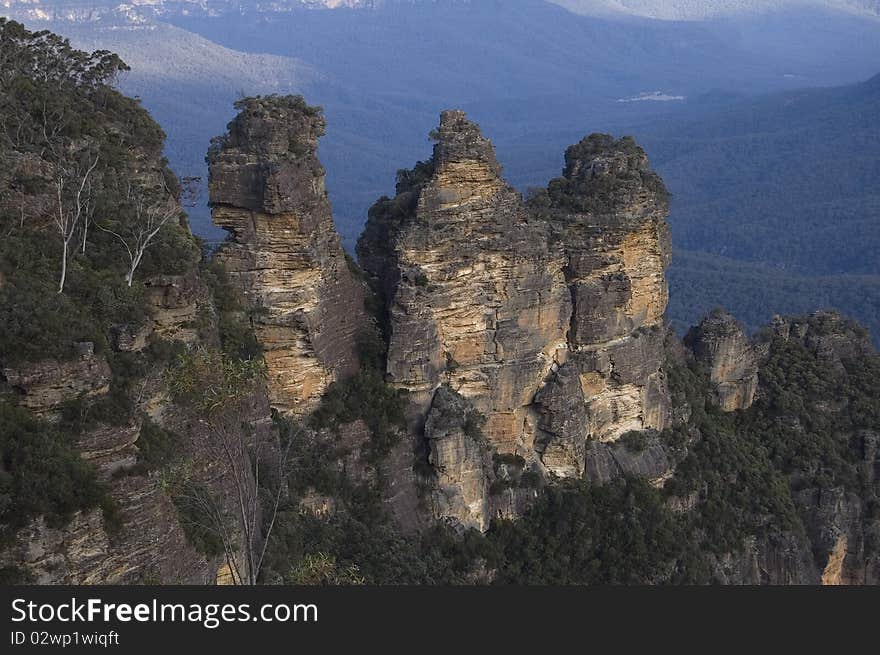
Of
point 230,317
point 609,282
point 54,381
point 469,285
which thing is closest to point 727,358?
point 609,282

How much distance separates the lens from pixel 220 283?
27984mm

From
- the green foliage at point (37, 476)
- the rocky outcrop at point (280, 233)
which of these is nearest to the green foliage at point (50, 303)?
the green foliage at point (37, 476)

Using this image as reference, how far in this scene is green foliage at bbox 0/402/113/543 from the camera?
54.2 ft

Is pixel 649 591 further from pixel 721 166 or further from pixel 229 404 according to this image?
pixel 721 166

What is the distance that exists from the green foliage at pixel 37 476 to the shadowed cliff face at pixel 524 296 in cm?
1454

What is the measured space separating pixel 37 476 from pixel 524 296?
1899 cm

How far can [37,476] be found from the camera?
16719 mm

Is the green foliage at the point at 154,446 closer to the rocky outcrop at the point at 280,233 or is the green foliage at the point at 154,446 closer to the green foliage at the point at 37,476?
the green foliage at the point at 37,476

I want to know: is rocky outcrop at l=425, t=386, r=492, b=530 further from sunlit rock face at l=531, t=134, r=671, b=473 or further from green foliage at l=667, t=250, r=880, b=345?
green foliage at l=667, t=250, r=880, b=345

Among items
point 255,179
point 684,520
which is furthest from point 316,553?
point 684,520

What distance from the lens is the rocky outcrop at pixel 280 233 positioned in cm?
2844

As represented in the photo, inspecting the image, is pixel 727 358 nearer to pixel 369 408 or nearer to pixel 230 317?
pixel 369 408

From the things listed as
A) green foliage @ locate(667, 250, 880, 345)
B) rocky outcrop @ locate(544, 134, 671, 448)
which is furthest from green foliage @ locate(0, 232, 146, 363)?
green foliage @ locate(667, 250, 880, 345)

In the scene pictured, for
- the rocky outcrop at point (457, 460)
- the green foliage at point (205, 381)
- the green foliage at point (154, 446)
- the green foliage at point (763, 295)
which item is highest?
the green foliage at point (205, 381)
